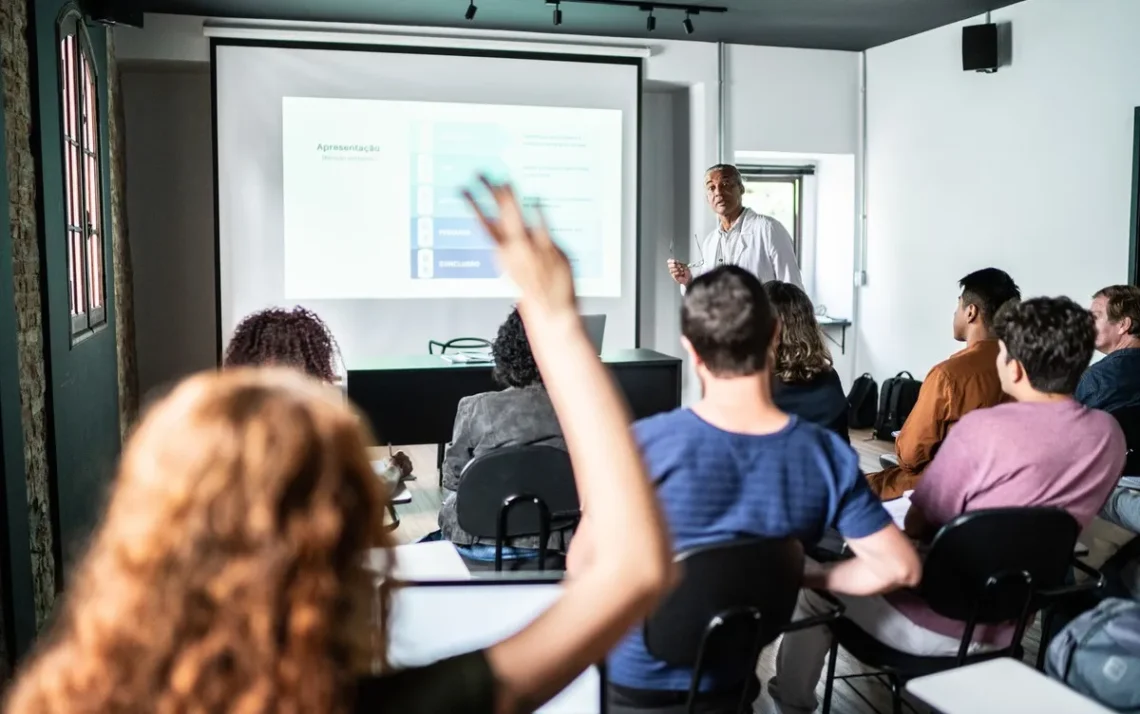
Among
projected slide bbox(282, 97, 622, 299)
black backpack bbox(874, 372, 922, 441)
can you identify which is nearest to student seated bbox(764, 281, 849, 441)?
projected slide bbox(282, 97, 622, 299)

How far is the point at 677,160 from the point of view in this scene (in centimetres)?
702

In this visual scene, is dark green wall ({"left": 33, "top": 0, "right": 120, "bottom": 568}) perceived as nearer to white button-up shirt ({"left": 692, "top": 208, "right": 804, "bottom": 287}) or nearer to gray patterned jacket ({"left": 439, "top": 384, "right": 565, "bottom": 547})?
gray patterned jacket ({"left": 439, "top": 384, "right": 565, "bottom": 547})

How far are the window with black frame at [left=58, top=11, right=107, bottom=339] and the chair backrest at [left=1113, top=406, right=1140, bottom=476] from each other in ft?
12.0

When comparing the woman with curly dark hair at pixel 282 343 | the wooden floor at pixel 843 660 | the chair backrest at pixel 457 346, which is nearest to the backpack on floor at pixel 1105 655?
the wooden floor at pixel 843 660

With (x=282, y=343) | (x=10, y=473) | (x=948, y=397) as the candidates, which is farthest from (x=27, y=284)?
(x=948, y=397)

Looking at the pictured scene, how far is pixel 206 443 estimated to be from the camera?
627mm

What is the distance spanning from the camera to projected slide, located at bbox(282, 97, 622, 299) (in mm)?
5879

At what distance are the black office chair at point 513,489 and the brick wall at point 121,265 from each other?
3.40m

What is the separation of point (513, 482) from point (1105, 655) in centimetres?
134

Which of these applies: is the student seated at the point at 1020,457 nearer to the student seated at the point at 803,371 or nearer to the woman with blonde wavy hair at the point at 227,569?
the student seated at the point at 803,371

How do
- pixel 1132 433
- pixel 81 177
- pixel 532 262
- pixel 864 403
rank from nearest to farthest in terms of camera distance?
1. pixel 532 262
2. pixel 1132 433
3. pixel 81 177
4. pixel 864 403

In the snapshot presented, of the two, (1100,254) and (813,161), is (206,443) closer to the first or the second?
(1100,254)

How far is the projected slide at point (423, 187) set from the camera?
5879 millimetres

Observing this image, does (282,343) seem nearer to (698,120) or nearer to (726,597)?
(726,597)
